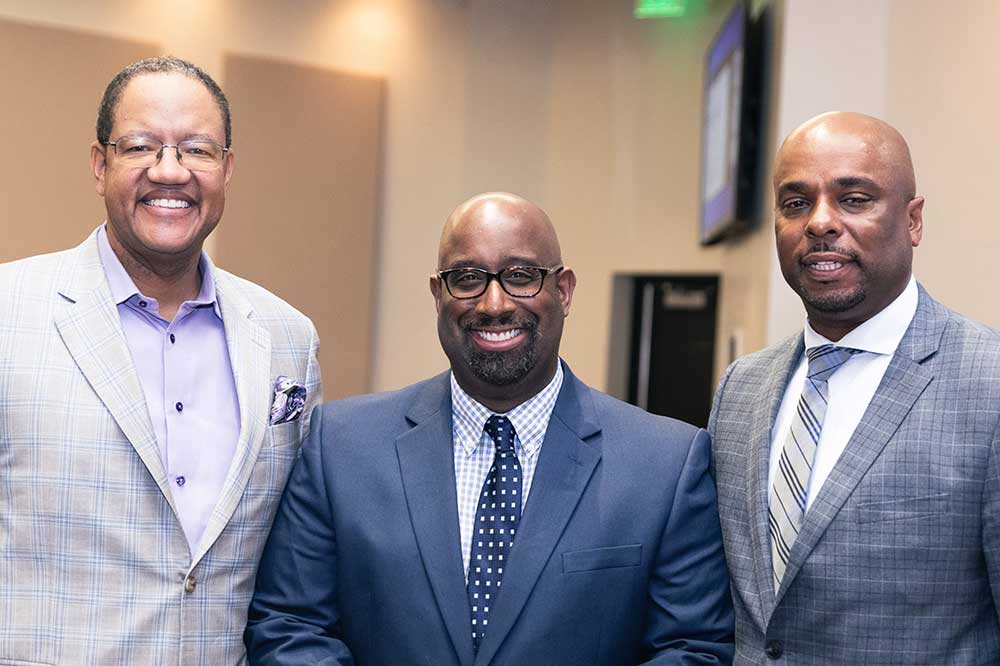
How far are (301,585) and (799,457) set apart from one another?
0.93m

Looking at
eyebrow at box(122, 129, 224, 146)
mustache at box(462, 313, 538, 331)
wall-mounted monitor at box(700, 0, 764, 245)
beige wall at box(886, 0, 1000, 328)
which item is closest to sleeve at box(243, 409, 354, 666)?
mustache at box(462, 313, 538, 331)

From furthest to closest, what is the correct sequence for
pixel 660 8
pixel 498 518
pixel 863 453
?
pixel 660 8 < pixel 498 518 < pixel 863 453

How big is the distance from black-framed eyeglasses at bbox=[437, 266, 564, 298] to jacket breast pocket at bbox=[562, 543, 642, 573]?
19.1 inches

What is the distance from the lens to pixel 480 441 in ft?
7.14

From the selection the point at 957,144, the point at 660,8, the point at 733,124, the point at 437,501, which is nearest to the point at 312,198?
the point at 660,8

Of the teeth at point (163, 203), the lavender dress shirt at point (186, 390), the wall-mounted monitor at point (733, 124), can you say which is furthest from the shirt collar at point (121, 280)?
the wall-mounted monitor at point (733, 124)

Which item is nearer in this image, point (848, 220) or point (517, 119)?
point (848, 220)

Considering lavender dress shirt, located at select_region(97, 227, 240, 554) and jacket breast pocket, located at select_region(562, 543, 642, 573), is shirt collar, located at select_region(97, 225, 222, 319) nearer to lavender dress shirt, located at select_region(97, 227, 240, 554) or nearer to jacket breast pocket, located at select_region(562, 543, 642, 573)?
lavender dress shirt, located at select_region(97, 227, 240, 554)

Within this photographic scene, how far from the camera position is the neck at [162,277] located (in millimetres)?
2145

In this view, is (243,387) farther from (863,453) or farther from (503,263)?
(863,453)

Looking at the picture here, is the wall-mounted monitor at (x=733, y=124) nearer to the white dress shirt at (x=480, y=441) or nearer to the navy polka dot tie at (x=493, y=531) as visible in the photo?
the white dress shirt at (x=480, y=441)

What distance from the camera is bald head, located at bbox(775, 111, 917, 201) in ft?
6.57

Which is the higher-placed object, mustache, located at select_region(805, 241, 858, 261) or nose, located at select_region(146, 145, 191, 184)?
nose, located at select_region(146, 145, 191, 184)

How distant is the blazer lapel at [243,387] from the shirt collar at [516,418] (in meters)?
0.37
